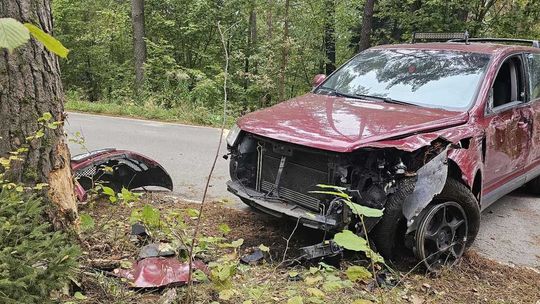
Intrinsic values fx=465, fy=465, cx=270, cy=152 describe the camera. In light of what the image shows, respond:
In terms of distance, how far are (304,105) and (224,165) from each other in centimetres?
306

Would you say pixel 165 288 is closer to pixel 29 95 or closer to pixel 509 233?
pixel 29 95

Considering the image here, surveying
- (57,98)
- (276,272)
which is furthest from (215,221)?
(57,98)

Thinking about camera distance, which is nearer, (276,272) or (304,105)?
(276,272)

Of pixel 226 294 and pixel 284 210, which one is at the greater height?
pixel 284 210

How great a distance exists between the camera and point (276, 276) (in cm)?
353

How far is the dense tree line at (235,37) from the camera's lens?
15.5 metres

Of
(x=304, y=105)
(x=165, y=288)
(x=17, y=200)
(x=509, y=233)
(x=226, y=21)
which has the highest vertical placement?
(x=226, y=21)

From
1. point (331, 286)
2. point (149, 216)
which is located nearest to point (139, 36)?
point (149, 216)

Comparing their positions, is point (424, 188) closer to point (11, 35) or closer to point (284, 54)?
point (11, 35)

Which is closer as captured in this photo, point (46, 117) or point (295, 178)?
point (46, 117)

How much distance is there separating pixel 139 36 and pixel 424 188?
16.4 metres

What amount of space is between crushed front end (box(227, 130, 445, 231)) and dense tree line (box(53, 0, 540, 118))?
34.2 feet

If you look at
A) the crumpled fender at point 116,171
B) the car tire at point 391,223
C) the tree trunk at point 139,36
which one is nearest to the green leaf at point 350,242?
the car tire at point 391,223

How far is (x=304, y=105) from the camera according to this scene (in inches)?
187
